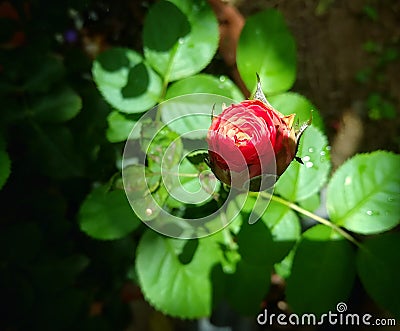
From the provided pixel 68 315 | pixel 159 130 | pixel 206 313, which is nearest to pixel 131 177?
pixel 159 130

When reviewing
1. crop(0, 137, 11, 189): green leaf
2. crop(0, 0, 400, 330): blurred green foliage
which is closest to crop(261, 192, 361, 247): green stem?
crop(0, 0, 400, 330): blurred green foliage

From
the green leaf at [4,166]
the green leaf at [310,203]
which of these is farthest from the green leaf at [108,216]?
the green leaf at [310,203]

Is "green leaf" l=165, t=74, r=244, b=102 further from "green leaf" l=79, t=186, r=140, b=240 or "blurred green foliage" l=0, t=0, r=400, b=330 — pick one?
"green leaf" l=79, t=186, r=140, b=240

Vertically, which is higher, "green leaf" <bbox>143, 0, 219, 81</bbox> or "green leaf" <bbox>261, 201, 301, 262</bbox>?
"green leaf" <bbox>143, 0, 219, 81</bbox>

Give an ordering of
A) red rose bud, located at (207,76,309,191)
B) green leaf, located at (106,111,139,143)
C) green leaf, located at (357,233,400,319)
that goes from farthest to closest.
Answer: green leaf, located at (106,111,139,143)
green leaf, located at (357,233,400,319)
red rose bud, located at (207,76,309,191)

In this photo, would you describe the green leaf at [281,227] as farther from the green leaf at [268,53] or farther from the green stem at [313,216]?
the green leaf at [268,53]

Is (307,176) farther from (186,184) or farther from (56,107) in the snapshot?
(56,107)
